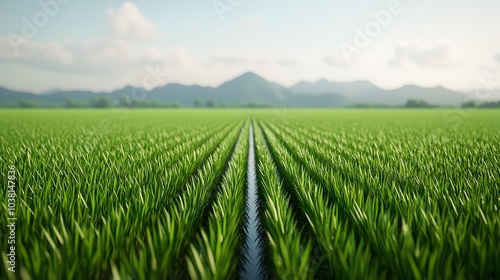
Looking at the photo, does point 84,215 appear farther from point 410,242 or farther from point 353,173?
point 353,173

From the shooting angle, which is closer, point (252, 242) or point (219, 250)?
point (219, 250)

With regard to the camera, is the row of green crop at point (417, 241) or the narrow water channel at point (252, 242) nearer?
the row of green crop at point (417, 241)

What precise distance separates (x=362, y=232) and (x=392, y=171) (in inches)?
92.3

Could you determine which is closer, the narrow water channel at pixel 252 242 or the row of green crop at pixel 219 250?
the row of green crop at pixel 219 250

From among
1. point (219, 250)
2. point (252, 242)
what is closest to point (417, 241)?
point (219, 250)

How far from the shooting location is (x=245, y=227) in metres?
3.21

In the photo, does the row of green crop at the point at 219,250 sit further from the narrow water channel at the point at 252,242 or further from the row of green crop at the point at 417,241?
the row of green crop at the point at 417,241

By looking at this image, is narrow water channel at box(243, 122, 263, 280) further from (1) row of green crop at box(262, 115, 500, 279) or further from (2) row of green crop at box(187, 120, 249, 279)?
(1) row of green crop at box(262, 115, 500, 279)

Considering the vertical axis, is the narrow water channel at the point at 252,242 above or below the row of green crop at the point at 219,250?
below

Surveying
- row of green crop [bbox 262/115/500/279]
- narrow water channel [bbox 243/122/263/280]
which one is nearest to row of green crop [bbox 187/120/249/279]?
narrow water channel [bbox 243/122/263/280]

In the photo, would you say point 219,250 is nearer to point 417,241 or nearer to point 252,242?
point 252,242

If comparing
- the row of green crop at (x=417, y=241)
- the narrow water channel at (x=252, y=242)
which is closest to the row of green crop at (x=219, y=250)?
the narrow water channel at (x=252, y=242)

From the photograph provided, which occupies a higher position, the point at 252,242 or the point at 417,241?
the point at 417,241

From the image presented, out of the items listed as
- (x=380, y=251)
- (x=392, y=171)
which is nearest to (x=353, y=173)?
Result: (x=392, y=171)
